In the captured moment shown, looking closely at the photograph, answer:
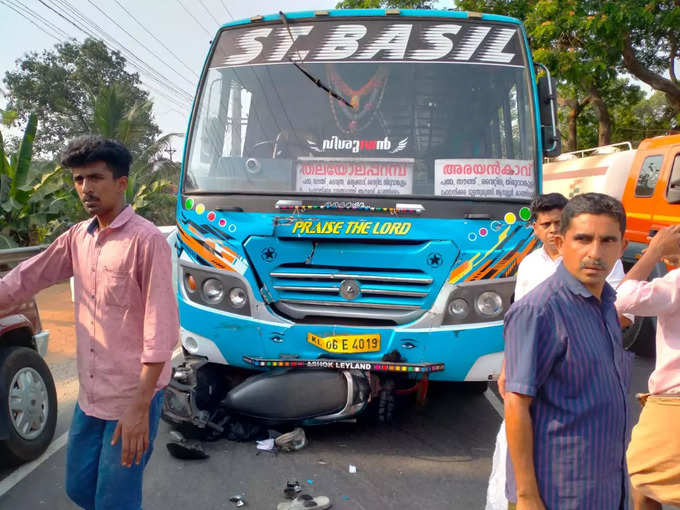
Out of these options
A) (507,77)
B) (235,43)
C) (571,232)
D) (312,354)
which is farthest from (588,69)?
(571,232)

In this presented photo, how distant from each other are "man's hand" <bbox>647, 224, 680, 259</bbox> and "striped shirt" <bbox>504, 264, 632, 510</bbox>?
1051 millimetres

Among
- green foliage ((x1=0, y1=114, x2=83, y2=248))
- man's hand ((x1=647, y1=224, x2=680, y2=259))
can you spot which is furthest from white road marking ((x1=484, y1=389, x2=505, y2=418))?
green foliage ((x1=0, y1=114, x2=83, y2=248))

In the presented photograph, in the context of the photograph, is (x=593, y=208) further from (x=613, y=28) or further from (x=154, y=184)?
(x=154, y=184)

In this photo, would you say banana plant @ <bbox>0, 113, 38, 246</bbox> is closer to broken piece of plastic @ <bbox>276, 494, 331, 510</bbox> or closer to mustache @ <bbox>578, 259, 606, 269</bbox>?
broken piece of plastic @ <bbox>276, 494, 331, 510</bbox>

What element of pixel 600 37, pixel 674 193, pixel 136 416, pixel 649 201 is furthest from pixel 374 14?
pixel 600 37

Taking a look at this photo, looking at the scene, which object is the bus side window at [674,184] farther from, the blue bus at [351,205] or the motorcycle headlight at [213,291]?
the motorcycle headlight at [213,291]

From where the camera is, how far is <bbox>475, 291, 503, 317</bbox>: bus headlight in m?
3.93

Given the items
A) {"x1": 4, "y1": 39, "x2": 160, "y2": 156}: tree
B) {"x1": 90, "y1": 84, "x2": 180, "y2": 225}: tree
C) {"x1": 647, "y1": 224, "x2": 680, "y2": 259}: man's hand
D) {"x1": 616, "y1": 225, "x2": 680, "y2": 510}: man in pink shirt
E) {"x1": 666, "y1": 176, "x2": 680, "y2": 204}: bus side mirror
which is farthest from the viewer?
{"x1": 4, "y1": 39, "x2": 160, "y2": 156}: tree

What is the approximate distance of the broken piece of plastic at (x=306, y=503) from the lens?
3.32m

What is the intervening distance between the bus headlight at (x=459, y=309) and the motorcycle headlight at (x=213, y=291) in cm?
155

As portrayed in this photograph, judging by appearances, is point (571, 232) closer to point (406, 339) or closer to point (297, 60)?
point (406, 339)

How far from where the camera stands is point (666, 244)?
2.68 meters

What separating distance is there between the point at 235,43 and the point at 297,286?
6.40 feet

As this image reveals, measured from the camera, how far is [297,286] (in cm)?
405
